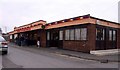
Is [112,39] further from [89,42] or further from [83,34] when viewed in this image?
[89,42]

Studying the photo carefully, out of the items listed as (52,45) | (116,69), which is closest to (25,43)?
(52,45)

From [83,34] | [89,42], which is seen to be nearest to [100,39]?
[83,34]

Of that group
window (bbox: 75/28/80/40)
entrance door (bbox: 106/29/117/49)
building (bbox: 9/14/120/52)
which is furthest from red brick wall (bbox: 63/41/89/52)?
entrance door (bbox: 106/29/117/49)

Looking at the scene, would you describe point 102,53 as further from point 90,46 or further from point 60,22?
point 60,22

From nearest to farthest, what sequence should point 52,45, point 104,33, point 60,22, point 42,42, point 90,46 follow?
1. point 90,46
2. point 104,33
3. point 60,22
4. point 52,45
5. point 42,42

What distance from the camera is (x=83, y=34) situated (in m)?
22.5

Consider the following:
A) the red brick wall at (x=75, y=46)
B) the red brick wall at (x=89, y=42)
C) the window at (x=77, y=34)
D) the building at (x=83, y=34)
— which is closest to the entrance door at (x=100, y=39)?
the building at (x=83, y=34)

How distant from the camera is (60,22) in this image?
86.6ft

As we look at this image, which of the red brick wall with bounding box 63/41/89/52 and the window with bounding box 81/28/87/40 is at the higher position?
the window with bounding box 81/28/87/40

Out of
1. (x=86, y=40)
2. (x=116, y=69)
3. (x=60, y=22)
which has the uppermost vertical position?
(x=60, y=22)

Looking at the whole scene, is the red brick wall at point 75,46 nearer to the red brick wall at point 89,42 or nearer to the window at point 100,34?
the red brick wall at point 89,42

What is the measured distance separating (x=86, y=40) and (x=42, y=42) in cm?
1097

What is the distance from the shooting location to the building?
2173 cm

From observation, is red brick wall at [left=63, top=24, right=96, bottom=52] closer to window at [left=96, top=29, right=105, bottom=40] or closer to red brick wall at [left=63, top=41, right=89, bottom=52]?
red brick wall at [left=63, top=41, right=89, bottom=52]
